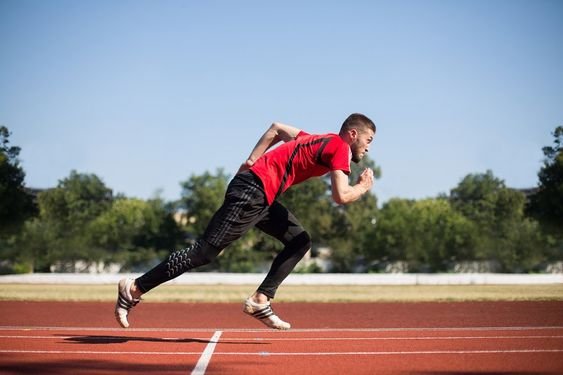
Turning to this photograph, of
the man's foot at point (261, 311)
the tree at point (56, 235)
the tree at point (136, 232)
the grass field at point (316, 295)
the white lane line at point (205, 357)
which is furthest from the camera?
the tree at point (136, 232)

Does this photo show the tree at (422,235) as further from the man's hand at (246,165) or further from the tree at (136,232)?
the man's hand at (246,165)

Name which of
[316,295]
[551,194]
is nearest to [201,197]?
[551,194]

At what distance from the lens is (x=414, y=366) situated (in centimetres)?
516

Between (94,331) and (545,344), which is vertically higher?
(545,344)

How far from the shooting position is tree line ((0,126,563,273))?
1845 inches

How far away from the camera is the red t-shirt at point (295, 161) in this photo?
6.05 m

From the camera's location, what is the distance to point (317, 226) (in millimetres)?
80875

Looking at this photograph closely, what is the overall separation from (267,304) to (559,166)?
141ft

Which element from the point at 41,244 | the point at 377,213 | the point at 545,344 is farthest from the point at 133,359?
the point at 377,213

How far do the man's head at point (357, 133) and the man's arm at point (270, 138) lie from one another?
536 millimetres

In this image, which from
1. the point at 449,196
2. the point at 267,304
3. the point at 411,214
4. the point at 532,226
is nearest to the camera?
the point at 267,304

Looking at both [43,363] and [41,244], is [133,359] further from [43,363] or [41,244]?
[41,244]

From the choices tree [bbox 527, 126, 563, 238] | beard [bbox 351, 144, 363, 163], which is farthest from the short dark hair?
tree [bbox 527, 126, 563, 238]

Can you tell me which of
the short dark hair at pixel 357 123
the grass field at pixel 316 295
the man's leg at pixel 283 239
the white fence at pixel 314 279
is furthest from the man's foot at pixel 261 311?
the white fence at pixel 314 279
